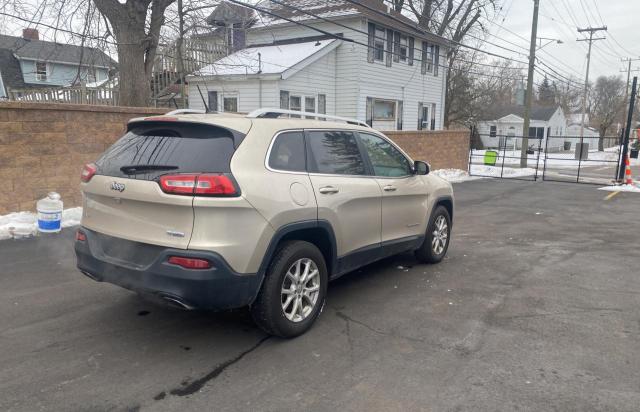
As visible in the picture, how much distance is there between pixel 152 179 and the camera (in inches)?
135

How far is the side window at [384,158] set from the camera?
5.03 meters

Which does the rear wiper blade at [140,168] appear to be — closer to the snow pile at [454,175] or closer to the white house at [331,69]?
the white house at [331,69]

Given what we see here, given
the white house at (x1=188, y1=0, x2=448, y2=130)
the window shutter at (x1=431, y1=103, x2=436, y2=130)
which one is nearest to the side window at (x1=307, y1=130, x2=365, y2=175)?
the white house at (x1=188, y1=0, x2=448, y2=130)

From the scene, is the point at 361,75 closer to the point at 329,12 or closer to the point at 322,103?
the point at 322,103

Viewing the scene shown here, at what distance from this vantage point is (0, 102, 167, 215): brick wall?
23.9ft

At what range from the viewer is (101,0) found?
33.7ft

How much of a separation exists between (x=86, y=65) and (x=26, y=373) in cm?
1278

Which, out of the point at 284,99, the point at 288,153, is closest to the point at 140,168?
the point at 288,153

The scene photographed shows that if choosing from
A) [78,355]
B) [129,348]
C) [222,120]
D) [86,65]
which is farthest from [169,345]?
[86,65]

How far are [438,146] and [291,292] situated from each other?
48.2ft

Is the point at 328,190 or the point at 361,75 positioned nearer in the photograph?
the point at 328,190

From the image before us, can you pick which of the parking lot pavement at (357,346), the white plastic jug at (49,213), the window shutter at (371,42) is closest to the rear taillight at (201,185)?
the parking lot pavement at (357,346)

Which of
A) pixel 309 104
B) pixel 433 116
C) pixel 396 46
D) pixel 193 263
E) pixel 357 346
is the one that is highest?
pixel 396 46

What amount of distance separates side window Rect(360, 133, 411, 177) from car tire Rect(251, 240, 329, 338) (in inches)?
55.0
